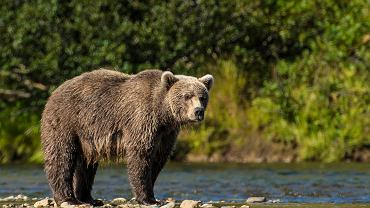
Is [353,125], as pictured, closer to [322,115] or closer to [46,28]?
[322,115]

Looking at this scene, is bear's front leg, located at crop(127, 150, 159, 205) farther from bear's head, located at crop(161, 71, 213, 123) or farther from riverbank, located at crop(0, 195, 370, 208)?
bear's head, located at crop(161, 71, 213, 123)

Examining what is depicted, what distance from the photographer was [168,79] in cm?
1298

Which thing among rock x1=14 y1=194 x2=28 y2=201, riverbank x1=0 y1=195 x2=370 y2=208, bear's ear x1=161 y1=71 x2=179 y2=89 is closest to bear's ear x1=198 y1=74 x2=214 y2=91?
bear's ear x1=161 y1=71 x2=179 y2=89

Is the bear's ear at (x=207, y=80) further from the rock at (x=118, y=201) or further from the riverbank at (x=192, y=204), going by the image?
the rock at (x=118, y=201)

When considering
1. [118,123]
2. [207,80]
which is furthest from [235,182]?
[118,123]

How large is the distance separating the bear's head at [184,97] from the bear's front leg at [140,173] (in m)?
0.58

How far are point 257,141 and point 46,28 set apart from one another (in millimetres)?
4502

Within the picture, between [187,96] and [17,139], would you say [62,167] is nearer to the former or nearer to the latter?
[187,96]

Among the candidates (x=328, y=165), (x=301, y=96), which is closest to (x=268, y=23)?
(x=301, y=96)

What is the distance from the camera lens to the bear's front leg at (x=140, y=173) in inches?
510

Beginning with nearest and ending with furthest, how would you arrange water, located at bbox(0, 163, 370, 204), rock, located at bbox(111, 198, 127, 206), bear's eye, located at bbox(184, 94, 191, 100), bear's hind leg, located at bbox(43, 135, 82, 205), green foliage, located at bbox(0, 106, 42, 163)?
bear's eye, located at bbox(184, 94, 191, 100)
bear's hind leg, located at bbox(43, 135, 82, 205)
rock, located at bbox(111, 198, 127, 206)
water, located at bbox(0, 163, 370, 204)
green foliage, located at bbox(0, 106, 42, 163)

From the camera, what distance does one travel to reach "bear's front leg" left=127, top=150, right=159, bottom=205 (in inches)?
510

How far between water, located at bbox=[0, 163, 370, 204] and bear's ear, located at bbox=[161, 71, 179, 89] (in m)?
2.43

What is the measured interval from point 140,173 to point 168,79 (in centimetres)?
109
